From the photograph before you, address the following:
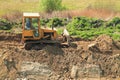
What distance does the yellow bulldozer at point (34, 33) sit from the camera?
19.9 meters

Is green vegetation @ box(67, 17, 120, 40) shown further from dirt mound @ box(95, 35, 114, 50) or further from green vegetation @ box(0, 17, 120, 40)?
dirt mound @ box(95, 35, 114, 50)

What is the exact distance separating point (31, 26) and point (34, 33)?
19.6 inches

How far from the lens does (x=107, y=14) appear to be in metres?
34.2

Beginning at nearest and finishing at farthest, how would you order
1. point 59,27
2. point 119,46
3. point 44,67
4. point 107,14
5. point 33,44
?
point 44,67
point 33,44
point 119,46
point 59,27
point 107,14

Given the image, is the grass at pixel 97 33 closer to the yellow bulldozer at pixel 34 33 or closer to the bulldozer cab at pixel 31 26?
the yellow bulldozer at pixel 34 33

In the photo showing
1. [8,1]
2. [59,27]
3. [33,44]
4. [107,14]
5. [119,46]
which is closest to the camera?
[33,44]

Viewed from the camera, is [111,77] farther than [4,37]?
No

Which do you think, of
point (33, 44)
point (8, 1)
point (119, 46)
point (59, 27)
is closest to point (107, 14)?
point (59, 27)

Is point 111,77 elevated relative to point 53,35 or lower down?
lower down

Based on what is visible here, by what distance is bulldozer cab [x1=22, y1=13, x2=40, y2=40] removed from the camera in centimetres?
1983

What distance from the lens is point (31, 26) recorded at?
20.1 meters

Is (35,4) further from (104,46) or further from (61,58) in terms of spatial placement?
(61,58)

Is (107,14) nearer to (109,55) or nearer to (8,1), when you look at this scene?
(109,55)

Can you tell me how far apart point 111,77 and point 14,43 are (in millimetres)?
7128
